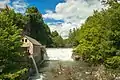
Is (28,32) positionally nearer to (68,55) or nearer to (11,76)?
(68,55)

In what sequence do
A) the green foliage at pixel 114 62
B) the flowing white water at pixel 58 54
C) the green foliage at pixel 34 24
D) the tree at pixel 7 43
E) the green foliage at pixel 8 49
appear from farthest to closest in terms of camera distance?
1. the green foliage at pixel 34 24
2. the flowing white water at pixel 58 54
3. the green foliage at pixel 114 62
4. the tree at pixel 7 43
5. the green foliage at pixel 8 49

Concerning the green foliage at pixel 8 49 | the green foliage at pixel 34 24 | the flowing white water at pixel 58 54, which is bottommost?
the flowing white water at pixel 58 54

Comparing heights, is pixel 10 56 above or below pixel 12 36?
below

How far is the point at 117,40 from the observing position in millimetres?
21906

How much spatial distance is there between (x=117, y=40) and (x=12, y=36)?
361 inches

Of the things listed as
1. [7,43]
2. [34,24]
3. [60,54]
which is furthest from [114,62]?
[34,24]

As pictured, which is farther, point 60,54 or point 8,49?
point 60,54

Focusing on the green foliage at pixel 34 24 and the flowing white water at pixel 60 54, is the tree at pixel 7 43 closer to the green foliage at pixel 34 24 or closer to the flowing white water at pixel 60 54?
the flowing white water at pixel 60 54

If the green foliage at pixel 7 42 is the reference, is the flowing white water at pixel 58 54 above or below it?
below

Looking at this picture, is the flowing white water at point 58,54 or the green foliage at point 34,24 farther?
the green foliage at point 34,24

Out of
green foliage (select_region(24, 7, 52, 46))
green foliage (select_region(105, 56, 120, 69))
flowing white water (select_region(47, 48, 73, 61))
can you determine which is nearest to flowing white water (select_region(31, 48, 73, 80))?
flowing white water (select_region(47, 48, 73, 61))

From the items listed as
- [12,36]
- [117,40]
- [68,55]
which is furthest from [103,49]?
[68,55]

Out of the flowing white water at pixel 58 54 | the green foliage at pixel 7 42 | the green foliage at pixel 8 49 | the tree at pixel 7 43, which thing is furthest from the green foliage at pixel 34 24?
the green foliage at pixel 8 49

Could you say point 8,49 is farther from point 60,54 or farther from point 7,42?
point 60,54
